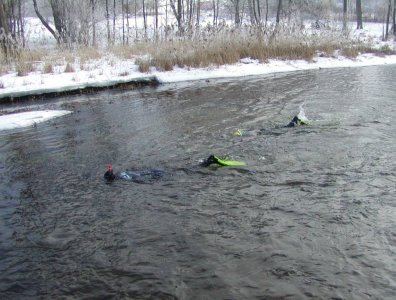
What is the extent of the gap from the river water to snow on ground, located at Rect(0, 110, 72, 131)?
60cm

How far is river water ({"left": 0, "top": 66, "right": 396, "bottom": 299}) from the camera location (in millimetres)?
3312

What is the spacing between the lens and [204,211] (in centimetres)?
445

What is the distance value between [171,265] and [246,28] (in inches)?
602

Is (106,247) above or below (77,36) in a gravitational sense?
below

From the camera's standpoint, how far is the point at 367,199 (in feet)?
14.7

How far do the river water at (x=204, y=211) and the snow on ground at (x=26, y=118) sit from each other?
598 mm

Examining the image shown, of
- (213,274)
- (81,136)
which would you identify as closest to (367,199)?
(213,274)

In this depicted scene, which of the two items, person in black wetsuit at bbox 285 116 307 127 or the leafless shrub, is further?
the leafless shrub

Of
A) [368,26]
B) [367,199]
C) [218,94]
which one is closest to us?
[367,199]

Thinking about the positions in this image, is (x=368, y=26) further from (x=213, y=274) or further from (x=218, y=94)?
(x=213, y=274)

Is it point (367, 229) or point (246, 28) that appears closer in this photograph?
point (367, 229)

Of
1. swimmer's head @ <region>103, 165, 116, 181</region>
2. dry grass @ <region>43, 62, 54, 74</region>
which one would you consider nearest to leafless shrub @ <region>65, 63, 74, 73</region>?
Result: dry grass @ <region>43, 62, 54, 74</region>

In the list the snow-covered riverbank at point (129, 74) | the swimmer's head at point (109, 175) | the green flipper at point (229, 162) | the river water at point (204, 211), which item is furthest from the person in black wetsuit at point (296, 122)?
the snow-covered riverbank at point (129, 74)

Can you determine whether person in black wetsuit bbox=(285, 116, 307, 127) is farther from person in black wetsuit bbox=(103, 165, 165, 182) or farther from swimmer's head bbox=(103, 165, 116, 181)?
swimmer's head bbox=(103, 165, 116, 181)
